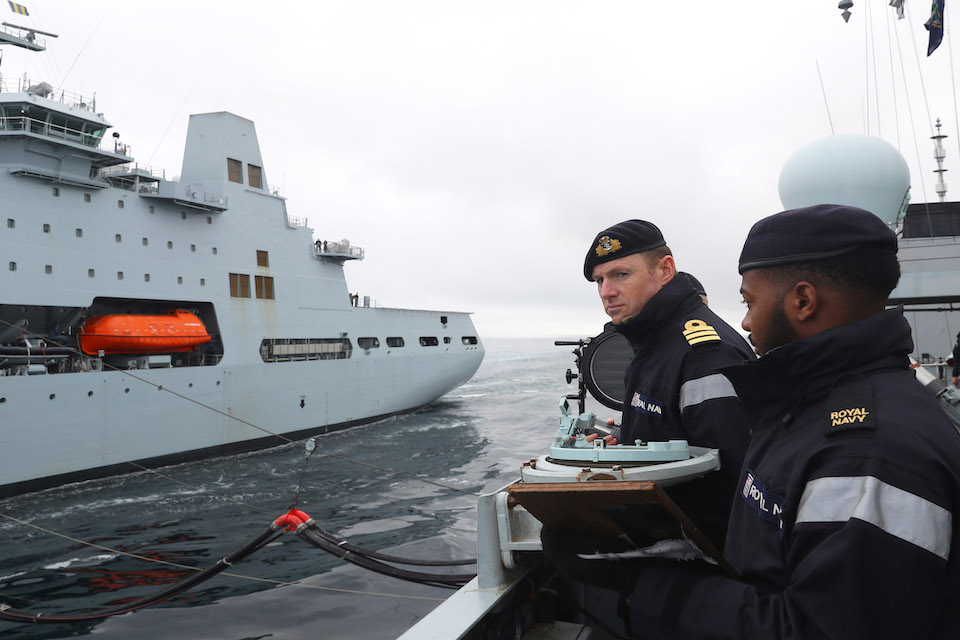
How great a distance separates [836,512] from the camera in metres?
1.07

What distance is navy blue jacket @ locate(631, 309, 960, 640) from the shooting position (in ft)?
3.29

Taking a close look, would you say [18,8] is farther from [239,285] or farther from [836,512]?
[836,512]

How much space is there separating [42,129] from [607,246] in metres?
17.1

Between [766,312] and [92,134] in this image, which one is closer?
[766,312]

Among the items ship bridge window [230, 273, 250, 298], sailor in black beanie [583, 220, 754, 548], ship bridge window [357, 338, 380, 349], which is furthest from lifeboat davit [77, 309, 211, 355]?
sailor in black beanie [583, 220, 754, 548]

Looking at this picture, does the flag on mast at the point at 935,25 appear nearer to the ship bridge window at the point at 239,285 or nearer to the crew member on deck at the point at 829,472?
the crew member on deck at the point at 829,472

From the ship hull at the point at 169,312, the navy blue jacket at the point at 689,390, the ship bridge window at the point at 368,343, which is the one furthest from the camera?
the ship bridge window at the point at 368,343

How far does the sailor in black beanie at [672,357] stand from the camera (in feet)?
7.00

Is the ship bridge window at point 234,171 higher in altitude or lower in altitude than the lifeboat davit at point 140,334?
higher

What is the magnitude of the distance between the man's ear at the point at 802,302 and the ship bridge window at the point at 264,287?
20.2 metres

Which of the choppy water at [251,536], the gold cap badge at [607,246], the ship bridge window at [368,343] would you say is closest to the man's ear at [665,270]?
the gold cap badge at [607,246]

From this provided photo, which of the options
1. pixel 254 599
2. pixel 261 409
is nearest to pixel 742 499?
pixel 254 599

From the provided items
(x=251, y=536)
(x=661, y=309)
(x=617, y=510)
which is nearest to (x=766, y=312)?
(x=617, y=510)

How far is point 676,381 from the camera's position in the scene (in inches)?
90.6
